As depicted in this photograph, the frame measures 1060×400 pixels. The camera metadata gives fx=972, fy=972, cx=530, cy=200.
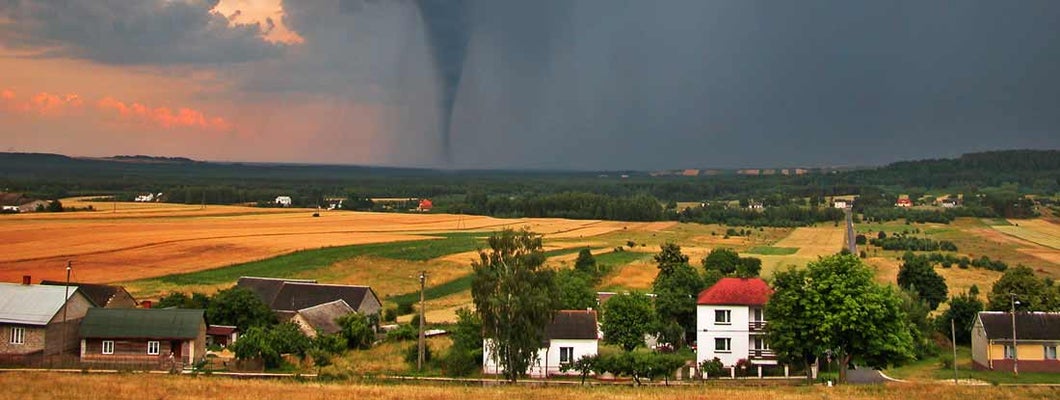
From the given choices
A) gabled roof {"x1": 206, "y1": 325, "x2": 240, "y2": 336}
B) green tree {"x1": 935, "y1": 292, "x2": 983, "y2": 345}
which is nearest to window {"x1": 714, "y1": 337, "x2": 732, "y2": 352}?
green tree {"x1": 935, "y1": 292, "x2": 983, "y2": 345}

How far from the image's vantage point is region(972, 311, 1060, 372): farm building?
142 ft

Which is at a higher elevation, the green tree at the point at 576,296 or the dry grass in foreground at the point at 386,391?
the green tree at the point at 576,296

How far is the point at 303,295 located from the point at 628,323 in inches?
769

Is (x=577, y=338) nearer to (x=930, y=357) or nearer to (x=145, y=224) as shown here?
(x=930, y=357)

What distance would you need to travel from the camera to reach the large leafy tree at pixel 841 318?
37.3 meters

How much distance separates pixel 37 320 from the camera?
40.9 metres

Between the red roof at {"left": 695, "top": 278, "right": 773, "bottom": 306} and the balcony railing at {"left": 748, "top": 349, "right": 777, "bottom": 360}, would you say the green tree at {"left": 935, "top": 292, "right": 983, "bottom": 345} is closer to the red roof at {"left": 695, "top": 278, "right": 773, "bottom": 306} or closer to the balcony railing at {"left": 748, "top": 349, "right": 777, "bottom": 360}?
the red roof at {"left": 695, "top": 278, "right": 773, "bottom": 306}

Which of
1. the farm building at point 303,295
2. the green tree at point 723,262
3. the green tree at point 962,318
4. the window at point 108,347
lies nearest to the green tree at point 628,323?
the farm building at point 303,295

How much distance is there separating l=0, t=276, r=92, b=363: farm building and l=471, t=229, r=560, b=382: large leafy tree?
18.5 metres

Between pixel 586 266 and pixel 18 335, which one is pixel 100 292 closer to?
pixel 18 335

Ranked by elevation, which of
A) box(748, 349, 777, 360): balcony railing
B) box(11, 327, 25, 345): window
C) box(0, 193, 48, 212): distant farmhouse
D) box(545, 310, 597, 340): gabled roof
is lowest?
box(748, 349, 777, 360): balcony railing

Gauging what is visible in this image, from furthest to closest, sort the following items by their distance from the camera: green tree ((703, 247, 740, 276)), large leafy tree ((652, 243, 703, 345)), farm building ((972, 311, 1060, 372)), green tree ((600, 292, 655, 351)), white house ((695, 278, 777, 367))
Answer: green tree ((703, 247, 740, 276))
large leafy tree ((652, 243, 703, 345))
green tree ((600, 292, 655, 351))
white house ((695, 278, 777, 367))
farm building ((972, 311, 1060, 372))

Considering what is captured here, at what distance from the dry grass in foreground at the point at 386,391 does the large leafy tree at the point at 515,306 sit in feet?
11.2

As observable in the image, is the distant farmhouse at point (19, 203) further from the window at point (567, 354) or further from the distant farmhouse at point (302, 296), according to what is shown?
the window at point (567, 354)
